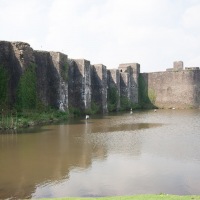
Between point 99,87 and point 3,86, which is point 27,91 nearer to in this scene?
point 3,86

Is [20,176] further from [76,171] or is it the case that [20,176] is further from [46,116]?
[46,116]

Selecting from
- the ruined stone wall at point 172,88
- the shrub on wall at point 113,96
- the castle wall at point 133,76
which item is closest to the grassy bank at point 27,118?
the shrub on wall at point 113,96

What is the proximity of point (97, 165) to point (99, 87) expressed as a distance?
31453 millimetres

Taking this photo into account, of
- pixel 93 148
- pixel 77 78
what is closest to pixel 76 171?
pixel 93 148

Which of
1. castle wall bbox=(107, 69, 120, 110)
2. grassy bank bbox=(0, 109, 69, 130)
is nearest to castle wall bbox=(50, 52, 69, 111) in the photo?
grassy bank bbox=(0, 109, 69, 130)

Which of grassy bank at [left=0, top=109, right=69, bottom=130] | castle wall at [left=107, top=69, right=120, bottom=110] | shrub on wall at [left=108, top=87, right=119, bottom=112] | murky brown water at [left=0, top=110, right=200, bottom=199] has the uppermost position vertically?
castle wall at [left=107, top=69, right=120, bottom=110]

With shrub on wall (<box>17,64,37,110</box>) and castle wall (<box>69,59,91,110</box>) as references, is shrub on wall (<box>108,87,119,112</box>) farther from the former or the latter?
shrub on wall (<box>17,64,37,110</box>)

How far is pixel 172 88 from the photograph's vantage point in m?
57.0

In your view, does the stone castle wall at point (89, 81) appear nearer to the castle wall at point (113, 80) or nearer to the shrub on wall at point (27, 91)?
the castle wall at point (113, 80)

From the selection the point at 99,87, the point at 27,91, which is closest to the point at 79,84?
the point at 99,87

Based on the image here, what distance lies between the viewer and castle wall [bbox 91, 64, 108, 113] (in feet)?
143

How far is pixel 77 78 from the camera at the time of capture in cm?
3806

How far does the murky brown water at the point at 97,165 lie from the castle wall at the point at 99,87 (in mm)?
23170

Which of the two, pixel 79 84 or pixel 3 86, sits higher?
pixel 79 84
